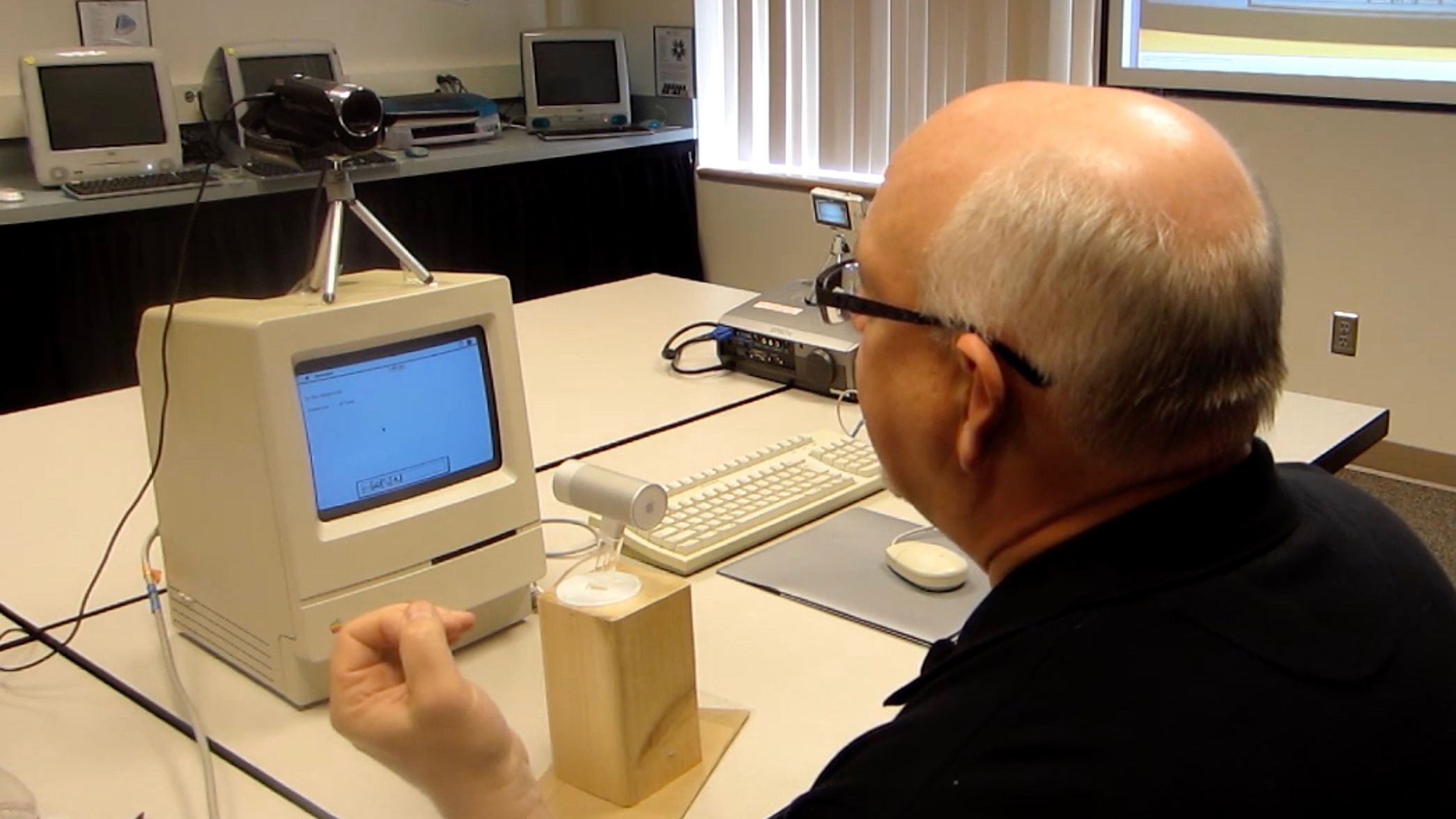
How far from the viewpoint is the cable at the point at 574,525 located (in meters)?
1.51

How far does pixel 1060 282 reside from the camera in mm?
755

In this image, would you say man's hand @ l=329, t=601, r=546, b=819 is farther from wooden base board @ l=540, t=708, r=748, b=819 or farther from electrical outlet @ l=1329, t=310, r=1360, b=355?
electrical outlet @ l=1329, t=310, r=1360, b=355

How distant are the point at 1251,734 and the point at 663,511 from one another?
0.62 m

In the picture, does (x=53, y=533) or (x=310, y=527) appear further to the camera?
(x=53, y=533)

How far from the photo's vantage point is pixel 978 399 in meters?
0.82

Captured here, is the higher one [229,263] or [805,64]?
[805,64]

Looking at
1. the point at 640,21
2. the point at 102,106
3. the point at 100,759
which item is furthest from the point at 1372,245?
the point at 102,106

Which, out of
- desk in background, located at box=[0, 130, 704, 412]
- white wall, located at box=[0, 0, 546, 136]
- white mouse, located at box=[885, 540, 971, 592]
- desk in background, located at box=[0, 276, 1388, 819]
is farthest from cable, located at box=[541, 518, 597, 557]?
A: white wall, located at box=[0, 0, 546, 136]

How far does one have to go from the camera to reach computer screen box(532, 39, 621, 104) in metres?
4.43

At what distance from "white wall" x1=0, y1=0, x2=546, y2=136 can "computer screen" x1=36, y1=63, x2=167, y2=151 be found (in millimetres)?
220

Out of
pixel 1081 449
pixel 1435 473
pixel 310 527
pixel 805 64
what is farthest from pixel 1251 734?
pixel 805 64

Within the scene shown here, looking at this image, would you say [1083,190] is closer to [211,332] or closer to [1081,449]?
[1081,449]

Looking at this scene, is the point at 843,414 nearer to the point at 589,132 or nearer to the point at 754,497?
the point at 754,497

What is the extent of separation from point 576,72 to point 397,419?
11.3ft
